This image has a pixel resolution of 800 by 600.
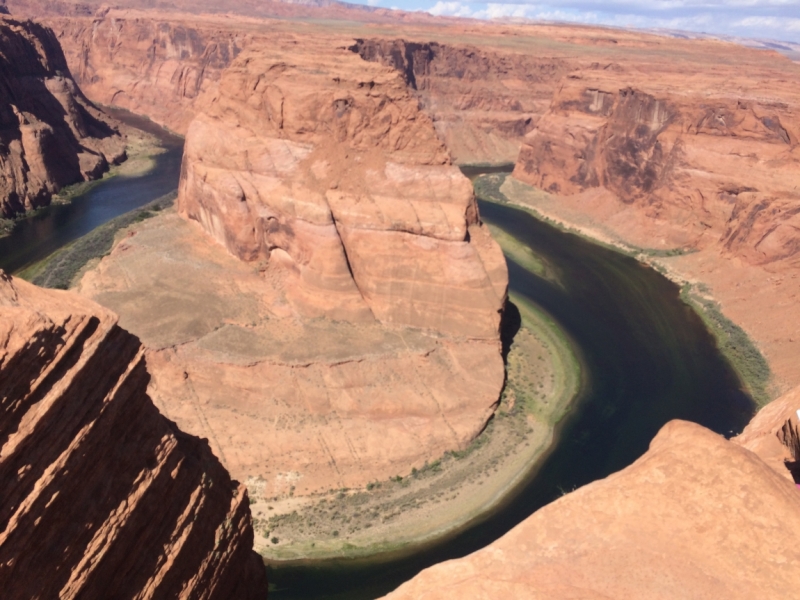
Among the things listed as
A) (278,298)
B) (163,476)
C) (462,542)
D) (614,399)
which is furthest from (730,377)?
(163,476)

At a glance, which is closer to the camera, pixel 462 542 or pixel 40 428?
pixel 40 428

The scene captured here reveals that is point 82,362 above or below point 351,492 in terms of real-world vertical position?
above

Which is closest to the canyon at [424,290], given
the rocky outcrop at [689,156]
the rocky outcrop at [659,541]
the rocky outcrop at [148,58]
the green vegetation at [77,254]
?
the rocky outcrop at [659,541]

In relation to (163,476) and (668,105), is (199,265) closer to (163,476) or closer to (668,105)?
(163,476)

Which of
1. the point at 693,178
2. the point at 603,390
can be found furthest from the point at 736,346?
the point at 693,178

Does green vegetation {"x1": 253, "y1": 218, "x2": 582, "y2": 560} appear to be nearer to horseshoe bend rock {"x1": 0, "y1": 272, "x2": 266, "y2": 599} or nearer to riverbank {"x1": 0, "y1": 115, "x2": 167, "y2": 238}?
horseshoe bend rock {"x1": 0, "y1": 272, "x2": 266, "y2": 599}
